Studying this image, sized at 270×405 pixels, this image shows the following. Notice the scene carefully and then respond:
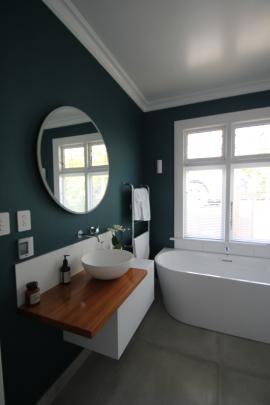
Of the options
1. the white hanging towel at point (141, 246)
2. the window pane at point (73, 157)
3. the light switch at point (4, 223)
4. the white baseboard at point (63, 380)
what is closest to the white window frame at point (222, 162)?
the white hanging towel at point (141, 246)

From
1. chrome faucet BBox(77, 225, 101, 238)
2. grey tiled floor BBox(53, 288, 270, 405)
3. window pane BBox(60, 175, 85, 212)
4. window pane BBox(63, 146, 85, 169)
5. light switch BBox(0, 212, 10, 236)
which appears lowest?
grey tiled floor BBox(53, 288, 270, 405)

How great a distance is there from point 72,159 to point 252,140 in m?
2.33

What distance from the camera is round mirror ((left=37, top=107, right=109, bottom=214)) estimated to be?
52.0 inches

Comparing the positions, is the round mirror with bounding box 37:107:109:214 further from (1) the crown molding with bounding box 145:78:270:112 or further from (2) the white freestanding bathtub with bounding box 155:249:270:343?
(1) the crown molding with bounding box 145:78:270:112

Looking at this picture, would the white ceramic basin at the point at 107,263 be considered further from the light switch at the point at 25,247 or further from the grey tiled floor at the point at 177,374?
the grey tiled floor at the point at 177,374

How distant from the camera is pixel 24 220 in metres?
1.18

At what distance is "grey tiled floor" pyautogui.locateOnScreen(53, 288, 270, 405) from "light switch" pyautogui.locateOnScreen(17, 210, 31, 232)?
125 cm

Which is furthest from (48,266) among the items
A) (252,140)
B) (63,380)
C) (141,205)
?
(252,140)

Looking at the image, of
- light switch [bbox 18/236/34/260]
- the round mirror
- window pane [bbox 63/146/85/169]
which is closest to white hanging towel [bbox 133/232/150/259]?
the round mirror

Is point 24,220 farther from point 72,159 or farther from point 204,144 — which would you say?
point 204,144

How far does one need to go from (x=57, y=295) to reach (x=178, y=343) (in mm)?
1330

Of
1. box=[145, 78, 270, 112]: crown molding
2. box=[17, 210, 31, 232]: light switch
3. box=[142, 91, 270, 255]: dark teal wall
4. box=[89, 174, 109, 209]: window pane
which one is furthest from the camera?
box=[142, 91, 270, 255]: dark teal wall

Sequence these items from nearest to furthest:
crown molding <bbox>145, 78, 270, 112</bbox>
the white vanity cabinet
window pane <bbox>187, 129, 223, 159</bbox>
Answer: the white vanity cabinet, crown molding <bbox>145, 78, 270, 112</bbox>, window pane <bbox>187, 129, 223, 159</bbox>

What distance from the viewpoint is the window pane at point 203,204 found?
110 inches
